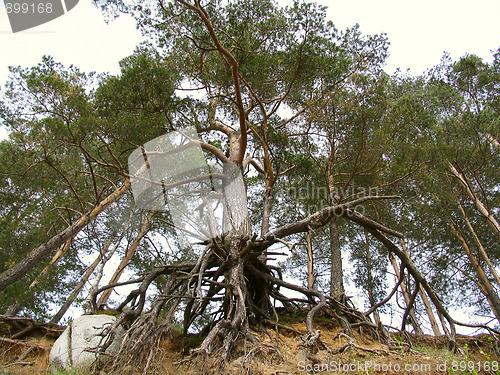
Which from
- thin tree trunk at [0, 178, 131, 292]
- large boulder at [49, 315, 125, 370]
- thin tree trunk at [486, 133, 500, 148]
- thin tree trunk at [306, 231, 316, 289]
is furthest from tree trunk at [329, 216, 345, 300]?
thin tree trunk at [486, 133, 500, 148]

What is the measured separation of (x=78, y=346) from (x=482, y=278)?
1028cm

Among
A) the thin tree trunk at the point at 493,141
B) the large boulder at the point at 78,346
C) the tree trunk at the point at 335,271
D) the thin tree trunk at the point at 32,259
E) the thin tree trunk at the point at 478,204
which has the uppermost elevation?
the thin tree trunk at the point at 493,141

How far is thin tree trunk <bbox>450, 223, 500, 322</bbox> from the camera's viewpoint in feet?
25.8

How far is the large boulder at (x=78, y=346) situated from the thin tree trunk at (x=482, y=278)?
8989 mm

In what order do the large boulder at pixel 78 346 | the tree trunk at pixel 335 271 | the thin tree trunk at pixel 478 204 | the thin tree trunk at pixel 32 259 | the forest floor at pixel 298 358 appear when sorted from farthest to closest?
1. the thin tree trunk at pixel 478 204
2. the tree trunk at pixel 335 271
3. the thin tree trunk at pixel 32 259
4. the large boulder at pixel 78 346
5. the forest floor at pixel 298 358

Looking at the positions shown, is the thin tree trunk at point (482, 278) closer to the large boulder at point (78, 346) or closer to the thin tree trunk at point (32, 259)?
the large boulder at point (78, 346)

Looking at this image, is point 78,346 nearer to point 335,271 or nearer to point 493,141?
point 335,271

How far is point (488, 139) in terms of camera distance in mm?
8906

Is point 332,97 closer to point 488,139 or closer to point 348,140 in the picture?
point 348,140

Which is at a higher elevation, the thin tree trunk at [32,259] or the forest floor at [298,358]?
the thin tree trunk at [32,259]

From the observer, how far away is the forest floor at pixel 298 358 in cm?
304

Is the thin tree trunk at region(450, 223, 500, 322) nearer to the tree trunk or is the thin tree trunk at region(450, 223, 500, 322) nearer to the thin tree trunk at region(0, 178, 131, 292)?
the tree trunk

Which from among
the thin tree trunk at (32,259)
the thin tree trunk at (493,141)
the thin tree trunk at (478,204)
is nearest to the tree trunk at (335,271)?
the thin tree trunk at (478,204)

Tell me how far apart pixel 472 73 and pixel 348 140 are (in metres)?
7.77
